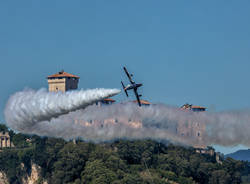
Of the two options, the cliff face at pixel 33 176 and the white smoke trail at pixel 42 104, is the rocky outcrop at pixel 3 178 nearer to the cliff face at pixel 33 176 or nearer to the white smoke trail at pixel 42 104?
the cliff face at pixel 33 176

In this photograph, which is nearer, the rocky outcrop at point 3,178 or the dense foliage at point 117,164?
the dense foliage at point 117,164

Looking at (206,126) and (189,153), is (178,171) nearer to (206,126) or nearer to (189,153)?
(189,153)

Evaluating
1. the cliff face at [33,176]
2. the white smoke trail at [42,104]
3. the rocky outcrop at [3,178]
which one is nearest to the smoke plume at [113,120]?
the white smoke trail at [42,104]

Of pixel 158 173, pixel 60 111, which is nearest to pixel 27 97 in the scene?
pixel 60 111

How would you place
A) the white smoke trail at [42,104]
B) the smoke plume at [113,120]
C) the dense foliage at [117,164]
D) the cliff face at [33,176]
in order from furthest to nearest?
the cliff face at [33,176]
the dense foliage at [117,164]
the smoke plume at [113,120]
the white smoke trail at [42,104]

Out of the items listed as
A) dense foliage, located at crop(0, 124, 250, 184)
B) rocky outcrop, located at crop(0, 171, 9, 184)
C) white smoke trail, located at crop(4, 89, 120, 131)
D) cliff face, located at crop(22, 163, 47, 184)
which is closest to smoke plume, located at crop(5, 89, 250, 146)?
white smoke trail, located at crop(4, 89, 120, 131)

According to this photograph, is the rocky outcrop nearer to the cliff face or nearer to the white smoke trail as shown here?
the cliff face

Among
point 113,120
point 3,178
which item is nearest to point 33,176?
point 3,178
